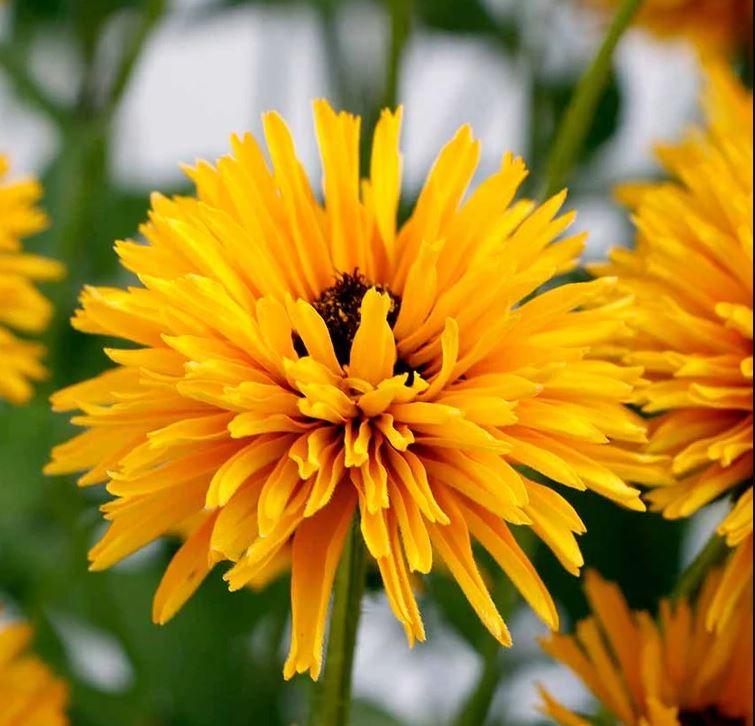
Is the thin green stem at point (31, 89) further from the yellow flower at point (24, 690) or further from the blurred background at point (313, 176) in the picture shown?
the yellow flower at point (24, 690)

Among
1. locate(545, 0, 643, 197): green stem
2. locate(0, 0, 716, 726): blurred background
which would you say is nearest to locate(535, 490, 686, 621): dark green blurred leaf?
locate(0, 0, 716, 726): blurred background

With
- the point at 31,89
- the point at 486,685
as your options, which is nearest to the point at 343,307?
the point at 486,685

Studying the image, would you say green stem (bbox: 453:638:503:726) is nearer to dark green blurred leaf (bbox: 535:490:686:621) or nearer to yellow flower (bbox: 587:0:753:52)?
dark green blurred leaf (bbox: 535:490:686:621)

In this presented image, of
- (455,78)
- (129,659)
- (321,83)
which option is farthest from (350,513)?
(455,78)

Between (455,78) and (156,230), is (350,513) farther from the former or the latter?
(455,78)

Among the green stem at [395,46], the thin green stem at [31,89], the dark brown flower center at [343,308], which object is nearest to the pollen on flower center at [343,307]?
the dark brown flower center at [343,308]

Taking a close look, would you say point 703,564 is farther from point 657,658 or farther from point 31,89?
point 31,89
